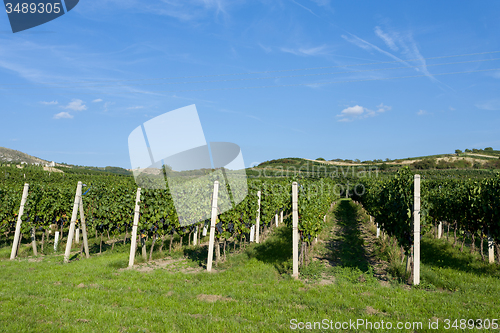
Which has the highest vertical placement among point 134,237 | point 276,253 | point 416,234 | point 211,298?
point 416,234

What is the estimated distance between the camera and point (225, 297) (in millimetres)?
6242

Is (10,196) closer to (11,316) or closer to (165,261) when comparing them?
(165,261)

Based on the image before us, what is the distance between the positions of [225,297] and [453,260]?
8.10 m

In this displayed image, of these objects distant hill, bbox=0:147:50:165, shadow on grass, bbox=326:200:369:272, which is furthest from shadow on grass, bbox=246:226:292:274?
distant hill, bbox=0:147:50:165

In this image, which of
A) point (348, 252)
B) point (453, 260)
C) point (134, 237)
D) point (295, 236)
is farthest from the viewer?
point (348, 252)

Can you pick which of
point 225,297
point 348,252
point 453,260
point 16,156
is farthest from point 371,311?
point 16,156

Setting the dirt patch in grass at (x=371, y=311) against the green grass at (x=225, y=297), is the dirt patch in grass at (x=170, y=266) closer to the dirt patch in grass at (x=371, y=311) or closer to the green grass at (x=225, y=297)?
the green grass at (x=225, y=297)

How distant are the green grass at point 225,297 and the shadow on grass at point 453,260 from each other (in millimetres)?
65

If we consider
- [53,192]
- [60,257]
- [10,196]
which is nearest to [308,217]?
[60,257]

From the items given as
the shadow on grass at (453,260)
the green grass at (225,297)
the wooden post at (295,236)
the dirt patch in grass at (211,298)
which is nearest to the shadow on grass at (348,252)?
the green grass at (225,297)

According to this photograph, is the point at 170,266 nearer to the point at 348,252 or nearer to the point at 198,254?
the point at 198,254

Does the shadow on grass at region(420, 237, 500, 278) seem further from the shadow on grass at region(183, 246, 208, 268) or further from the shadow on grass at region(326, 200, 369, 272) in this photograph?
the shadow on grass at region(183, 246, 208, 268)

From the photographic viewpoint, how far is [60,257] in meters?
10.7

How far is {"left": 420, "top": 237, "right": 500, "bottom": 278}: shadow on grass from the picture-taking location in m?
8.47
